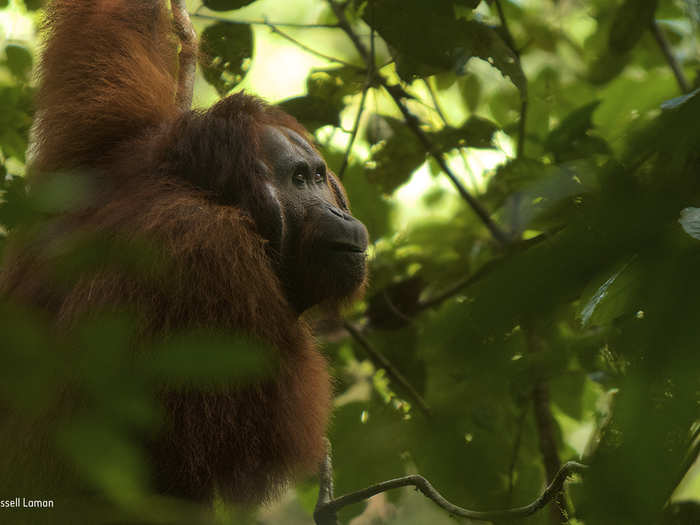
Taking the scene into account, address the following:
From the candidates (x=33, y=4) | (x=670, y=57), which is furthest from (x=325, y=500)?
(x=670, y=57)

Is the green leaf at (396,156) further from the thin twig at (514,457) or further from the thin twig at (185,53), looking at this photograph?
the thin twig at (514,457)

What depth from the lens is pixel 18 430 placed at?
6.35 ft

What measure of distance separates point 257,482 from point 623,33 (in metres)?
2.24

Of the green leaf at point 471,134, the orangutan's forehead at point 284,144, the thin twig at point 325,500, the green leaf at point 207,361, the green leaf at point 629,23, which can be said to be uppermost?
the green leaf at point 207,361

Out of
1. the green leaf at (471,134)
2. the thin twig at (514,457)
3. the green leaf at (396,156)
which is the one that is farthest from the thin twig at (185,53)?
the thin twig at (514,457)

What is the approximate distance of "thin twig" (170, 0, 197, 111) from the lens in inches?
127

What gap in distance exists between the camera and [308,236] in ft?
9.04

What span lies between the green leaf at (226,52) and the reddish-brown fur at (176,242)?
0.67 ft

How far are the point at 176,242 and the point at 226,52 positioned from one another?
130 centimetres

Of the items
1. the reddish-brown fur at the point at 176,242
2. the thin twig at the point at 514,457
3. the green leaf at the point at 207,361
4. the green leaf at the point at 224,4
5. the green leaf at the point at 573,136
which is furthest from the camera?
the green leaf at the point at 573,136

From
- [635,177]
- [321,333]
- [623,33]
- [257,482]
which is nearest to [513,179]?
[623,33]

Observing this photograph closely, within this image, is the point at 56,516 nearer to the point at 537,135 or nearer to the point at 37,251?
the point at 37,251

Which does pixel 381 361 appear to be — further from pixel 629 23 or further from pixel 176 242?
pixel 629 23

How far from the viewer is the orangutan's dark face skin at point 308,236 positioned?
2.76 metres
